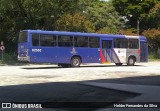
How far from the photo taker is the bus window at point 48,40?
28250 mm

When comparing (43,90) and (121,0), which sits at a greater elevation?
(121,0)

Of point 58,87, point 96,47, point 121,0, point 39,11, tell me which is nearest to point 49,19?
point 39,11

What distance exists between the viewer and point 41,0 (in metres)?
35.5

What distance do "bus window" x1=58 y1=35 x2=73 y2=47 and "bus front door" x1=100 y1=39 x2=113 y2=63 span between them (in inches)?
120

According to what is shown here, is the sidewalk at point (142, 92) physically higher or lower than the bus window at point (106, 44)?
lower

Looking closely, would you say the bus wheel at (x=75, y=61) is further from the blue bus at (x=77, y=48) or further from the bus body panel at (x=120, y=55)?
the bus body panel at (x=120, y=55)

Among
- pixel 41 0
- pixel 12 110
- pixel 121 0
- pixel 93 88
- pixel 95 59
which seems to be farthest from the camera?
pixel 121 0

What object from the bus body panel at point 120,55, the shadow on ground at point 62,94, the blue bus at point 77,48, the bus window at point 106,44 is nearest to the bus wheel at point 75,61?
the blue bus at point 77,48

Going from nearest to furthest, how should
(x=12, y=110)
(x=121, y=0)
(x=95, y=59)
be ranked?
(x=12, y=110) < (x=95, y=59) < (x=121, y=0)

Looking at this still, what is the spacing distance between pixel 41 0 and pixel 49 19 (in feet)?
9.48

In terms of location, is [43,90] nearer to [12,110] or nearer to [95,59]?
[12,110]

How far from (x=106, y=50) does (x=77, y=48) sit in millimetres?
2817

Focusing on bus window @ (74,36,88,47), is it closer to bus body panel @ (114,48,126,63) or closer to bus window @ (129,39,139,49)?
bus body panel @ (114,48,126,63)

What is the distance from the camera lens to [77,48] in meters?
30.0
